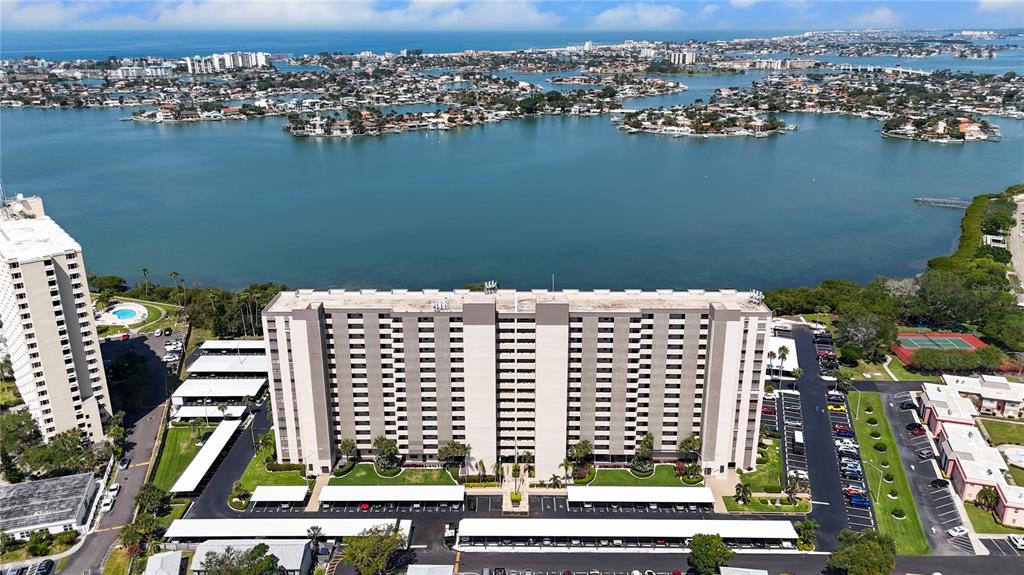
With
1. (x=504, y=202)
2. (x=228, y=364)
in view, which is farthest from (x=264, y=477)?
(x=504, y=202)

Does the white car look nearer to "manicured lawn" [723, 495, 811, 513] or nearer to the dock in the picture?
"manicured lawn" [723, 495, 811, 513]

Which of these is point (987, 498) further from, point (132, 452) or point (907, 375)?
point (132, 452)

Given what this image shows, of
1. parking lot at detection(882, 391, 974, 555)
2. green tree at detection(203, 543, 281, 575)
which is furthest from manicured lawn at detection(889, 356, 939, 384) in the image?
green tree at detection(203, 543, 281, 575)

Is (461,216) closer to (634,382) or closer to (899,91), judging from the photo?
(634,382)

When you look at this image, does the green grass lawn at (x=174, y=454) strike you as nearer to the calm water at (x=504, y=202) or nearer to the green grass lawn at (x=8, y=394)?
the green grass lawn at (x=8, y=394)

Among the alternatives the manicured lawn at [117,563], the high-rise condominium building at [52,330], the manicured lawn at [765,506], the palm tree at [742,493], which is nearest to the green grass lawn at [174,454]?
the high-rise condominium building at [52,330]

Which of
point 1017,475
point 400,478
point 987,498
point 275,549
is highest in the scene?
point 275,549
